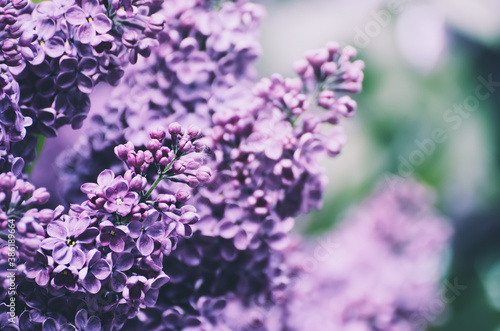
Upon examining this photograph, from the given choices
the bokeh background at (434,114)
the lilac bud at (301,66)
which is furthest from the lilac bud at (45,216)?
the bokeh background at (434,114)

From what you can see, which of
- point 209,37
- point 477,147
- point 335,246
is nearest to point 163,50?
point 209,37

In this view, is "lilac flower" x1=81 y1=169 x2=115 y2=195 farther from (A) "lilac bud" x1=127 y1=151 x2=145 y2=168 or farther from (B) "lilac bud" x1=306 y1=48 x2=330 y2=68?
(B) "lilac bud" x1=306 y1=48 x2=330 y2=68

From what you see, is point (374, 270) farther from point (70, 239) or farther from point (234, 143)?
point (70, 239)

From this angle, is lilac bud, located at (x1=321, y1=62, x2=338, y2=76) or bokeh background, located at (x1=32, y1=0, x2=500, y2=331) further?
bokeh background, located at (x1=32, y1=0, x2=500, y2=331)

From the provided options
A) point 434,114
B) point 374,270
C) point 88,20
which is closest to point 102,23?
point 88,20

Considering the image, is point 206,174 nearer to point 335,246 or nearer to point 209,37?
point 209,37

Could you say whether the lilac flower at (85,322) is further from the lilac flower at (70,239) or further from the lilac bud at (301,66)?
the lilac bud at (301,66)

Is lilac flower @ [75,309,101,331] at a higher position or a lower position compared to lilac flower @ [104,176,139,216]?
lower

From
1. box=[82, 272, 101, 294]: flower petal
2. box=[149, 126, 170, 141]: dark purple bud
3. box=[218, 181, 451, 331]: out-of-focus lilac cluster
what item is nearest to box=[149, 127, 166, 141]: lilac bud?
box=[149, 126, 170, 141]: dark purple bud
